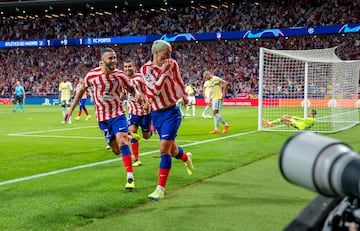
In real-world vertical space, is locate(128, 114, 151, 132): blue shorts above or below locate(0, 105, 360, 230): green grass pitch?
above

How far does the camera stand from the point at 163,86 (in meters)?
6.51

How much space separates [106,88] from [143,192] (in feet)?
5.89

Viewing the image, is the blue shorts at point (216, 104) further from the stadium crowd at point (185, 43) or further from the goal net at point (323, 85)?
the stadium crowd at point (185, 43)

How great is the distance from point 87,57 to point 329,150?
170 feet

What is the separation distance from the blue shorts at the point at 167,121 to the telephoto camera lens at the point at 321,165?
4.91m

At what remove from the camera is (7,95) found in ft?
161

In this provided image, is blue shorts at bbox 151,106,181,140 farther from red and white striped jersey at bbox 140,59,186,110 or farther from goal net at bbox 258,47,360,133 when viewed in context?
goal net at bbox 258,47,360,133

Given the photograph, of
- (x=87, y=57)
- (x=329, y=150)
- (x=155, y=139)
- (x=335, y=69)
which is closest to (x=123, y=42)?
(x=87, y=57)

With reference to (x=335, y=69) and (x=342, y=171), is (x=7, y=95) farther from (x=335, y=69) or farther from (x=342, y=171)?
(x=342, y=171)

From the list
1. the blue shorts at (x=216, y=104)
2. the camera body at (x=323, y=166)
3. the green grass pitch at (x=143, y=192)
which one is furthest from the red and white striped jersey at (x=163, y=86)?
the blue shorts at (x=216, y=104)

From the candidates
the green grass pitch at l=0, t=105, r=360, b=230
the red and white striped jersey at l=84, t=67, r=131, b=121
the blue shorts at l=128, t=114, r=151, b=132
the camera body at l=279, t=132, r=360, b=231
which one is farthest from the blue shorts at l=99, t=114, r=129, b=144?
the camera body at l=279, t=132, r=360, b=231

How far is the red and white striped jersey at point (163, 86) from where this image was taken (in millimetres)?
6527

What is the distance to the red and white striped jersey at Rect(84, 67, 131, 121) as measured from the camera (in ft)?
24.2

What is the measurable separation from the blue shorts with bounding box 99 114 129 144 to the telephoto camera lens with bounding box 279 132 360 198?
584 centimetres
